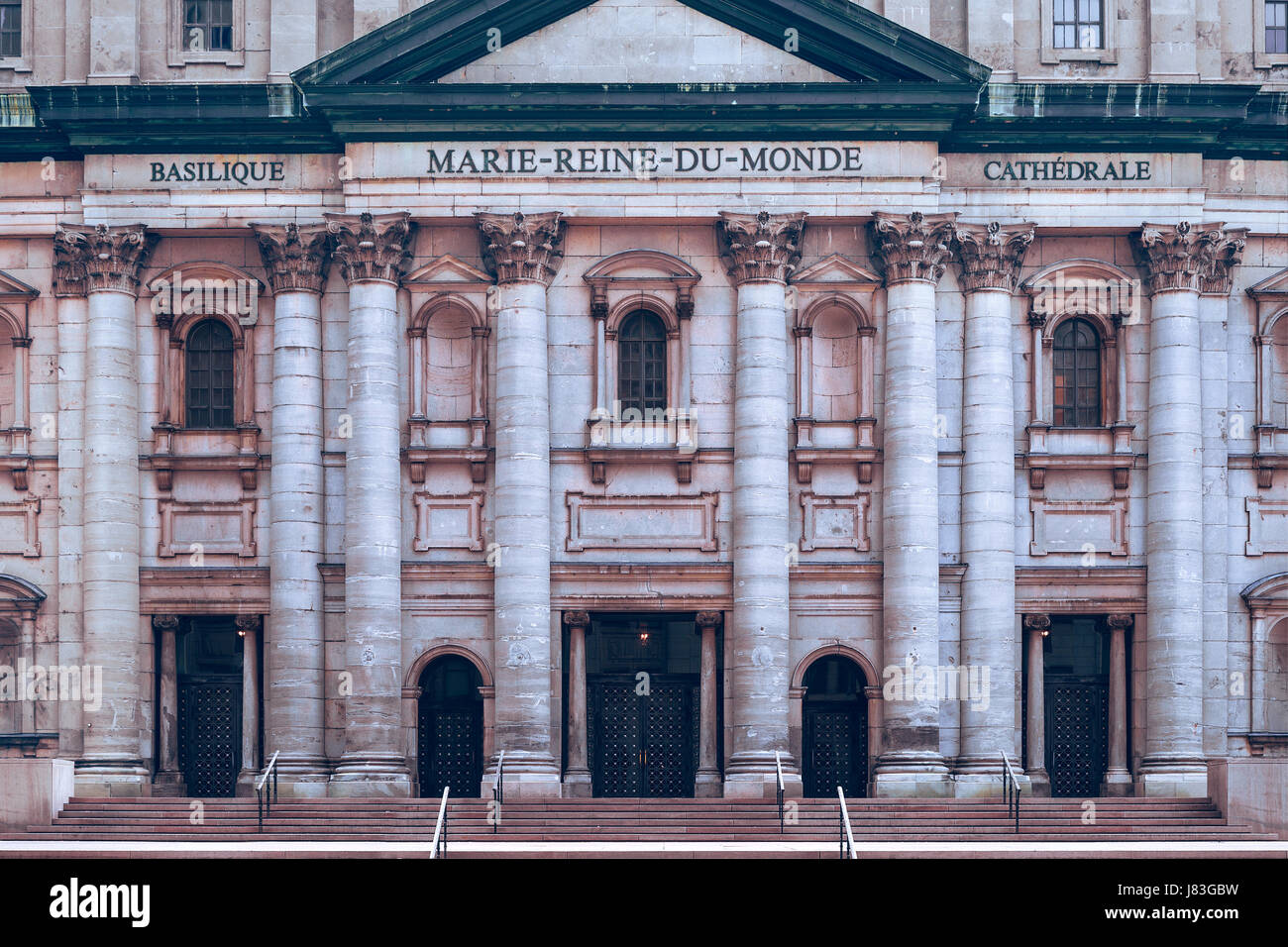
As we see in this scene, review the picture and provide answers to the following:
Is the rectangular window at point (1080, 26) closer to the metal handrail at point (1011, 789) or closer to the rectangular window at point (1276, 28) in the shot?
the rectangular window at point (1276, 28)

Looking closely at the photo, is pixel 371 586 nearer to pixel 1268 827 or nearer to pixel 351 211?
pixel 351 211

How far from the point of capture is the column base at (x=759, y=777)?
4197cm

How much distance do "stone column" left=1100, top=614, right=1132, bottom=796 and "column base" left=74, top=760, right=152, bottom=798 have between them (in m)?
19.2

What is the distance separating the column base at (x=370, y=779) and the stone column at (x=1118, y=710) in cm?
1402

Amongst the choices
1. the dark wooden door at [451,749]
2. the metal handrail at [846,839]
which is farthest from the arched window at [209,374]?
the metal handrail at [846,839]

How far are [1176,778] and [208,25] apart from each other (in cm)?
2478

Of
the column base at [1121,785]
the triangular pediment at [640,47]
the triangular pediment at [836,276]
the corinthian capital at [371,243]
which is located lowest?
the column base at [1121,785]

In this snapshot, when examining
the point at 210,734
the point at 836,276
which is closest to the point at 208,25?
the point at 836,276

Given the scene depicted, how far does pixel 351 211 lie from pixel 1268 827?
20949 mm

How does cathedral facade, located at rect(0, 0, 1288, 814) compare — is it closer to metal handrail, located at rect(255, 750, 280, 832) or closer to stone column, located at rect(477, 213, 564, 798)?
stone column, located at rect(477, 213, 564, 798)

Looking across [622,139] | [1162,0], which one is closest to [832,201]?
[622,139]

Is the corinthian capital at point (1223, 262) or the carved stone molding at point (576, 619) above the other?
the corinthian capital at point (1223, 262)

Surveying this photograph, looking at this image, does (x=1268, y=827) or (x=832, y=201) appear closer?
(x=1268, y=827)

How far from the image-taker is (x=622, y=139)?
43.2 meters
